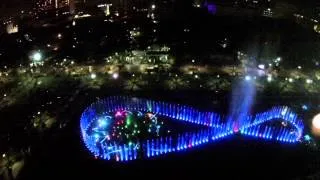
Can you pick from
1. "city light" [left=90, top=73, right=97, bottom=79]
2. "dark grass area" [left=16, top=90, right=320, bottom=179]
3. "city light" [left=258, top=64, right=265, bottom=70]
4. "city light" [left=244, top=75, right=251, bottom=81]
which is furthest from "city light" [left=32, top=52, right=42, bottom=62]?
"city light" [left=258, top=64, right=265, bottom=70]

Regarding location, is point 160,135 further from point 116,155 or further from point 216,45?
point 216,45

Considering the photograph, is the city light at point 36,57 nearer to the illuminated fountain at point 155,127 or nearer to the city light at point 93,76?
the city light at point 93,76

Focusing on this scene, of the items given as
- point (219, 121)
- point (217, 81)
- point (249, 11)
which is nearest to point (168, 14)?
point (249, 11)

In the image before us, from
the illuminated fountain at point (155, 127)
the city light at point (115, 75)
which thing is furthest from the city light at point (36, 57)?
the illuminated fountain at point (155, 127)

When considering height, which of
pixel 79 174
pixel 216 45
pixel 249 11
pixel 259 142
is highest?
pixel 249 11

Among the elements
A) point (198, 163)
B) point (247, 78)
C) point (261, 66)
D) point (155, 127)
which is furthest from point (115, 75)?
point (198, 163)

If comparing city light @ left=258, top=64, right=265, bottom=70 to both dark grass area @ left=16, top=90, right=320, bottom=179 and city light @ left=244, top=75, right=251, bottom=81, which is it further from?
dark grass area @ left=16, top=90, right=320, bottom=179

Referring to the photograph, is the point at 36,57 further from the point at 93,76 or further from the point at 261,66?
the point at 261,66

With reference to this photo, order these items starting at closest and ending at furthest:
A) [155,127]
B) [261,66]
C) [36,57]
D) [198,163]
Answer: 1. [198,163]
2. [155,127]
3. [261,66]
4. [36,57]
